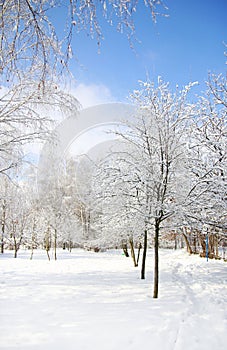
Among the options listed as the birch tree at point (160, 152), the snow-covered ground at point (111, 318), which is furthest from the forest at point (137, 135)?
the snow-covered ground at point (111, 318)

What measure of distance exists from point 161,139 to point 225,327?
14.6 ft

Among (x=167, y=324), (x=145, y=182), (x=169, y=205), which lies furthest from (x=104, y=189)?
(x=167, y=324)

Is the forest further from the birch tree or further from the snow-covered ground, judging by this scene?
the snow-covered ground

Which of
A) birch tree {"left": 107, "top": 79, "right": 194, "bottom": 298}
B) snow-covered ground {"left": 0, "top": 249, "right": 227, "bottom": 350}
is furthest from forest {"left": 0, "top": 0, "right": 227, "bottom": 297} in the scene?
snow-covered ground {"left": 0, "top": 249, "right": 227, "bottom": 350}

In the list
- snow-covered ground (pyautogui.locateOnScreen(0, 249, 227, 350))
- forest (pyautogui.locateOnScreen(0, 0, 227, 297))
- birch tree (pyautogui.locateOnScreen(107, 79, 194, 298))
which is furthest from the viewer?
birch tree (pyautogui.locateOnScreen(107, 79, 194, 298))

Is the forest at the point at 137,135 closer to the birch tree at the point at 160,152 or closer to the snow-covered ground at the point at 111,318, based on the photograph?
the birch tree at the point at 160,152

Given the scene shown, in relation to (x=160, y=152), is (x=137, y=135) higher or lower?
higher

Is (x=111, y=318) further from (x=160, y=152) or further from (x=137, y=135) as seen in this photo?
(x=137, y=135)

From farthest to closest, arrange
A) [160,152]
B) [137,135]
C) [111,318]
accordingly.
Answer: [137,135], [160,152], [111,318]

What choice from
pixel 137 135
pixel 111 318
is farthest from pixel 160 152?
pixel 111 318

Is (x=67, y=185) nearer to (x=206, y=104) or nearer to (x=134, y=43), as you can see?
(x=206, y=104)

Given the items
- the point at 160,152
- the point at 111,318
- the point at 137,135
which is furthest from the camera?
the point at 137,135

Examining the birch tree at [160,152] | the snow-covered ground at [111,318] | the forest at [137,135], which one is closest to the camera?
the forest at [137,135]

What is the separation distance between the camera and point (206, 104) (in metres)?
9.15
